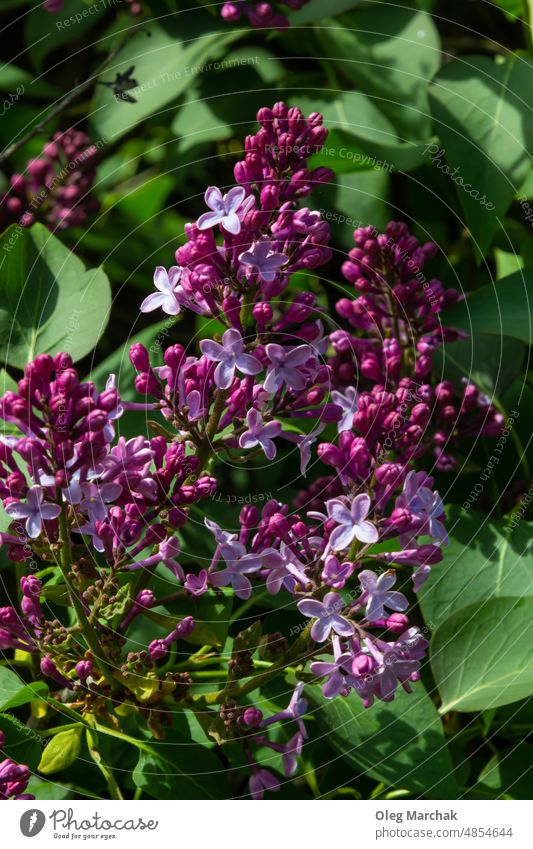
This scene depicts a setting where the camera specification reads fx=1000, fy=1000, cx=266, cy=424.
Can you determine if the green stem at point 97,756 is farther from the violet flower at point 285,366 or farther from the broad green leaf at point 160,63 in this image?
the broad green leaf at point 160,63

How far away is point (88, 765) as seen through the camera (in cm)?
142

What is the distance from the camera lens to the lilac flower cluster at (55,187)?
6.37 ft

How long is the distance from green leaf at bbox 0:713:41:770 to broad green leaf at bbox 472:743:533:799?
63 cm

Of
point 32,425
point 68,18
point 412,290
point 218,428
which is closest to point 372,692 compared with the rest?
point 218,428

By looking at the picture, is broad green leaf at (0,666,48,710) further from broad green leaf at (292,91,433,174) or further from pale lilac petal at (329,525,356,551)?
broad green leaf at (292,91,433,174)

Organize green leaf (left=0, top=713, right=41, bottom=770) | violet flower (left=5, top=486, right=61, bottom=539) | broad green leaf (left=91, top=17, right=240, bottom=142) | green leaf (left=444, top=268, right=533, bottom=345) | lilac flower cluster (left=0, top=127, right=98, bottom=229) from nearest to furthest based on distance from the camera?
violet flower (left=5, top=486, right=61, bottom=539)
green leaf (left=0, top=713, right=41, bottom=770)
green leaf (left=444, top=268, right=533, bottom=345)
broad green leaf (left=91, top=17, right=240, bottom=142)
lilac flower cluster (left=0, top=127, right=98, bottom=229)

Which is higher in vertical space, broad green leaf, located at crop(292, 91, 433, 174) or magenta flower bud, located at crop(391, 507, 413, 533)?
broad green leaf, located at crop(292, 91, 433, 174)

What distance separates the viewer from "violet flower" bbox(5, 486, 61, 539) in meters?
1.05

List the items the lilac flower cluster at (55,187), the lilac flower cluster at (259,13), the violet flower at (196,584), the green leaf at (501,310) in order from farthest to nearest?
the lilac flower cluster at (55,187) → the lilac flower cluster at (259,13) → the green leaf at (501,310) → the violet flower at (196,584)

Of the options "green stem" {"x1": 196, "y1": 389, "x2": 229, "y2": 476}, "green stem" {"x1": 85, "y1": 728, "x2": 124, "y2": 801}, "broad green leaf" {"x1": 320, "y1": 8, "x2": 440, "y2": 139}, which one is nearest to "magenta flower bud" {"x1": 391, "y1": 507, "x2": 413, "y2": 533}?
"green stem" {"x1": 196, "y1": 389, "x2": 229, "y2": 476}

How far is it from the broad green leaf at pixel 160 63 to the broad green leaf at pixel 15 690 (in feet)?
3.38

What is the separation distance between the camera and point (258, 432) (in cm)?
111

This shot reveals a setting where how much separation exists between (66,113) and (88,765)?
57.3 inches
